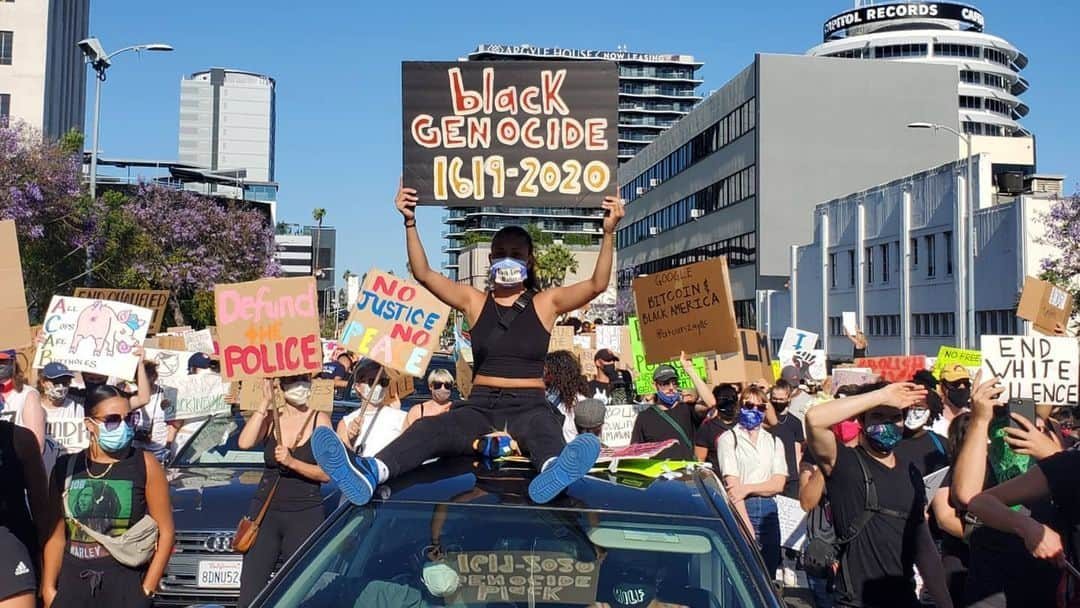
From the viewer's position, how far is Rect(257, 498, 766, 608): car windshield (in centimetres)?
394

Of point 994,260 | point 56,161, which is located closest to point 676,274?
point 56,161

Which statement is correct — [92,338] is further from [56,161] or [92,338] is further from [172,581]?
[56,161]

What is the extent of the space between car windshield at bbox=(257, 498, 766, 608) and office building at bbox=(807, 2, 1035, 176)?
108265 millimetres

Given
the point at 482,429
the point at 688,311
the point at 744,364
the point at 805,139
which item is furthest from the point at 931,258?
the point at 482,429

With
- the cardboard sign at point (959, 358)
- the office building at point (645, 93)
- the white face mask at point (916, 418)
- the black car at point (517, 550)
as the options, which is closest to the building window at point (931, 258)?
the cardboard sign at point (959, 358)

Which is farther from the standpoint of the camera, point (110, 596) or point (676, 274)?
point (676, 274)

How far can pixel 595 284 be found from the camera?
18.2 ft

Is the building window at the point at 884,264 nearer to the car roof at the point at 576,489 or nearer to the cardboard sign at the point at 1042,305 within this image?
the cardboard sign at the point at 1042,305

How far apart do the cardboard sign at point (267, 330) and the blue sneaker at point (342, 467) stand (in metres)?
5.22

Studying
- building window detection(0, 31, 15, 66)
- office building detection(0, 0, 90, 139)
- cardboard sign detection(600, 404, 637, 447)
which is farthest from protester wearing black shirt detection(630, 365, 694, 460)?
building window detection(0, 31, 15, 66)

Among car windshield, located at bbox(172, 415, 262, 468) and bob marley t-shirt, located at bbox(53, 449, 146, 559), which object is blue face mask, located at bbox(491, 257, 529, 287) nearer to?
bob marley t-shirt, located at bbox(53, 449, 146, 559)

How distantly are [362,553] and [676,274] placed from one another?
30.3 feet

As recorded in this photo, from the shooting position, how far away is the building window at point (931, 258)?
4547 cm

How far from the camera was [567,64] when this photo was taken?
22.3 feet
